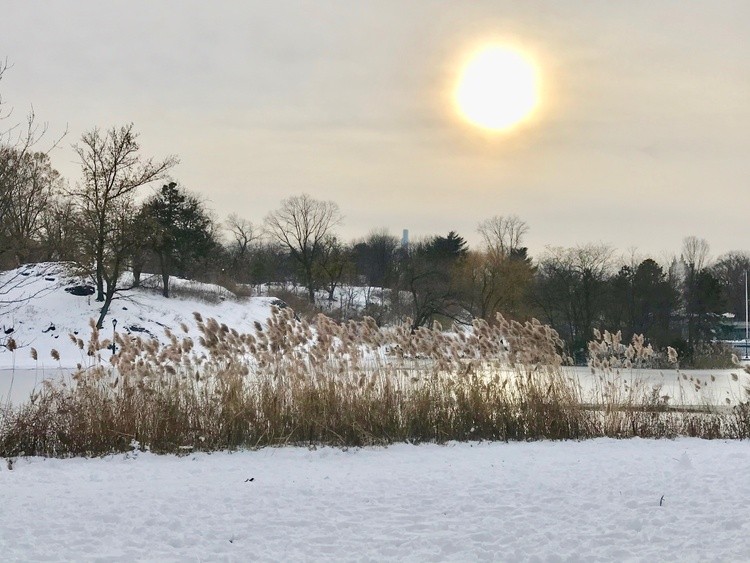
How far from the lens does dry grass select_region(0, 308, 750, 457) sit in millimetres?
8133

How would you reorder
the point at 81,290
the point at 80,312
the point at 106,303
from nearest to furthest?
the point at 106,303 < the point at 80,312 < the point at 81,290

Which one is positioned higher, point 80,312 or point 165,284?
point 165,284

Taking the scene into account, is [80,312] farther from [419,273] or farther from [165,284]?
[419,273]

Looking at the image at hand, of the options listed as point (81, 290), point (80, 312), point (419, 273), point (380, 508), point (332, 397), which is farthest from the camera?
point (419, 273)

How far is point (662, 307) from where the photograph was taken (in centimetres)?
3303

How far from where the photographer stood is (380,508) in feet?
18.3

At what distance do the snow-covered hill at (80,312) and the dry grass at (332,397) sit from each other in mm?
18331

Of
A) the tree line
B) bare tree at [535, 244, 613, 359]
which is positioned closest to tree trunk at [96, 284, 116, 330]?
the tree line

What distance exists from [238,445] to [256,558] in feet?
12.3

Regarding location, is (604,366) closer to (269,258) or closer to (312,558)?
(312,558)

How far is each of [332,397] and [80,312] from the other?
995 inches

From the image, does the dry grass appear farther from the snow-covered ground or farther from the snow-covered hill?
the snow-covered hill

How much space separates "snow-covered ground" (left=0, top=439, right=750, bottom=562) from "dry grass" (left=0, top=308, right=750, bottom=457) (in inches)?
23.1

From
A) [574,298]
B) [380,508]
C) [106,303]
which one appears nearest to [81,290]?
[106,303]
